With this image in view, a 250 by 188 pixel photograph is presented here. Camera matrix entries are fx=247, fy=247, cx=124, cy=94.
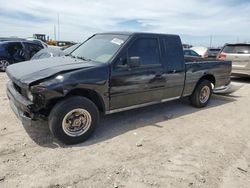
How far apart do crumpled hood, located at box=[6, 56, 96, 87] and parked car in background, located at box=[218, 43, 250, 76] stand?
8004 millimetres

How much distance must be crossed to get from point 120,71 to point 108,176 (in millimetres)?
1869

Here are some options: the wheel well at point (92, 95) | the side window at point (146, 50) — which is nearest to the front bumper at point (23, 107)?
the wheel well at point (92, 95)

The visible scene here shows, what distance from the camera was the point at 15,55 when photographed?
38.3 ft

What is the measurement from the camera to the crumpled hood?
11.9 ft

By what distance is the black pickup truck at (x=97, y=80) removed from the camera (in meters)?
3.67

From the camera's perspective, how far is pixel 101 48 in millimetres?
4762

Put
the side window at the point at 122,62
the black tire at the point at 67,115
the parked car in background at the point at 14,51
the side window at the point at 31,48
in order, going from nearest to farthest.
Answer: the black tire at the point at 67,115
the side window at the point at 122,62
the parked car in background at the point at 14,51
the side window at the point at 31,48

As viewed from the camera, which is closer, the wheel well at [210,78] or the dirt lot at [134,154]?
the dirt lot at [134,154]

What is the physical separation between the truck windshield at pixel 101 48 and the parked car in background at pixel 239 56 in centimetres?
719

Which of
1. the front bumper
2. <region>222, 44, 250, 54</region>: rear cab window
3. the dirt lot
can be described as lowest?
the dirt lot

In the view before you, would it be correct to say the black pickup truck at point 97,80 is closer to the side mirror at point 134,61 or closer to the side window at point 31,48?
the side mirror at point 134,61

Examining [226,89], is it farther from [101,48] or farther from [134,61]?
[101,48]

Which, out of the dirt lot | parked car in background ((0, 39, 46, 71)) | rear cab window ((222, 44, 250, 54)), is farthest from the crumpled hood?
rear cab window ((222, 44, 250, 54))

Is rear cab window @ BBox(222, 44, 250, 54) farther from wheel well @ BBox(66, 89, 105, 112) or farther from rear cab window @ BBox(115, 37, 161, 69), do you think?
wheel well @ BBox(66, 89, 105, 112)
